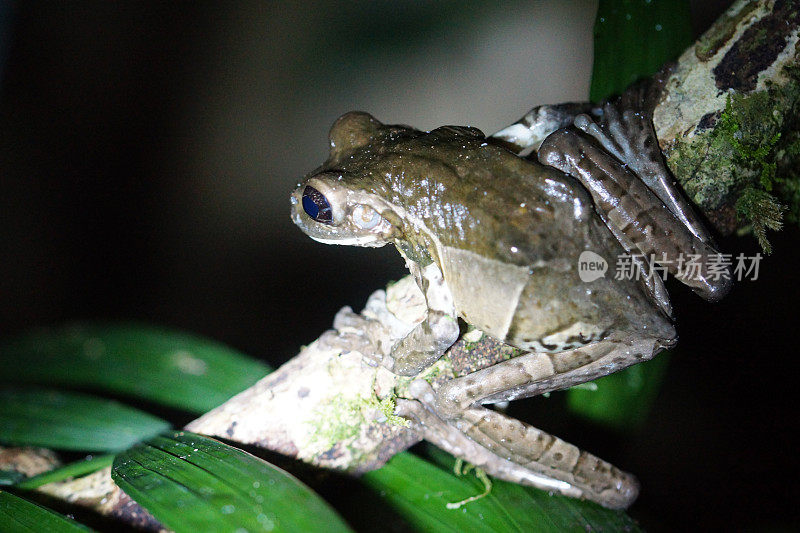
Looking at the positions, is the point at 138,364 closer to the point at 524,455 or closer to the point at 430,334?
the point at 430,334

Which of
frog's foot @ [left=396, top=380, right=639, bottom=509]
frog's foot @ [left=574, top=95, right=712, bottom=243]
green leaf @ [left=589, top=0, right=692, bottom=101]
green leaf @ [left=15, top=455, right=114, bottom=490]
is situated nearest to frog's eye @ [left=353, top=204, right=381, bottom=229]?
frog's foot @ [left=396, top=380, right=639, bottom=509]

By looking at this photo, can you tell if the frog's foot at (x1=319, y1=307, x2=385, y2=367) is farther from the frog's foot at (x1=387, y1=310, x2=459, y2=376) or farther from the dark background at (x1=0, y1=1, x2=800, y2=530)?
the dark background at (x1=0, y1=1, x2=800, y2=530)

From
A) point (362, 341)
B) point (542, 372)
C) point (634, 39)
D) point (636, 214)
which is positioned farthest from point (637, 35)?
point (362, 341)

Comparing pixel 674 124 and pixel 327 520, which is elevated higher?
pixel 674 124

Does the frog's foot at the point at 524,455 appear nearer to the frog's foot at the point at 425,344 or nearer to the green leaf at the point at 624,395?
the frog's foot at the point at 425,344

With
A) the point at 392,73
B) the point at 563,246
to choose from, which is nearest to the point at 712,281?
the point at 563,246

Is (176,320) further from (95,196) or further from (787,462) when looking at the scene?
(787,462)

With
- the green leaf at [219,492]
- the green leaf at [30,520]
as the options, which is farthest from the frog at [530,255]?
the green leaf at [30,520]
